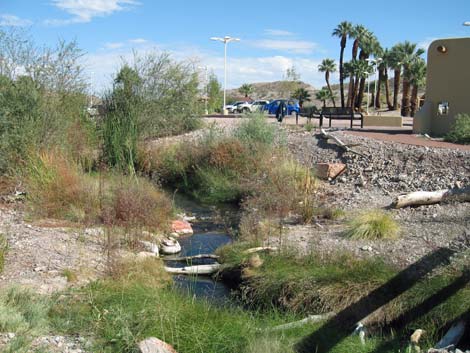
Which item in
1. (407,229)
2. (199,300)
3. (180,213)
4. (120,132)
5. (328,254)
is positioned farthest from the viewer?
(120,132)

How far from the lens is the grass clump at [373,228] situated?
37.1 ft

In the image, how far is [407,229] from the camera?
38.9 feet

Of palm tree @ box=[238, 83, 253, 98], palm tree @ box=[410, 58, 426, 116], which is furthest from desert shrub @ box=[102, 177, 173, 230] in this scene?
palm tree @ box=[238, 83, 253, 98]

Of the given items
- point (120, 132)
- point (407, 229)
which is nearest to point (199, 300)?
point (407, 229)

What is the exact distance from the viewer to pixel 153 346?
19.8 ft

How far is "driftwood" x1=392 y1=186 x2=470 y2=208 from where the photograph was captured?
13.2 meters

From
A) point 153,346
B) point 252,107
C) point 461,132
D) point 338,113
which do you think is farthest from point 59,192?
point 338,113

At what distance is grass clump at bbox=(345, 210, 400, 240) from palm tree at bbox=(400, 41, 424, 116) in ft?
136

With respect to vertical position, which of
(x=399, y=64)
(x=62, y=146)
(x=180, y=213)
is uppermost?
(x=399, y=64)

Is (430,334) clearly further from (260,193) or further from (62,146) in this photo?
(62,146)

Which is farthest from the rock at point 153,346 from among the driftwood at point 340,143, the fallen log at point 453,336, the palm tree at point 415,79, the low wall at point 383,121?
the palm tree at point 415,79

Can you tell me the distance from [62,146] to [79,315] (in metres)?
10.0

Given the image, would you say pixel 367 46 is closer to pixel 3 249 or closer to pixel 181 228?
pixel 181 228

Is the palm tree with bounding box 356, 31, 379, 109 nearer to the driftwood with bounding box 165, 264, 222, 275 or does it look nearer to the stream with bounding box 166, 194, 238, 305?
the stream with bounding box 166, 194, 238, 305
